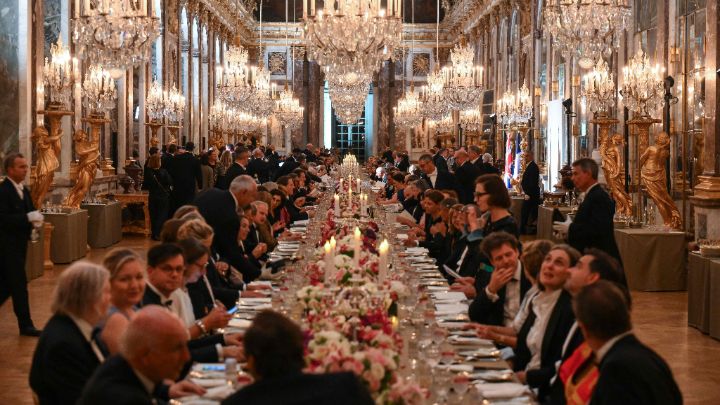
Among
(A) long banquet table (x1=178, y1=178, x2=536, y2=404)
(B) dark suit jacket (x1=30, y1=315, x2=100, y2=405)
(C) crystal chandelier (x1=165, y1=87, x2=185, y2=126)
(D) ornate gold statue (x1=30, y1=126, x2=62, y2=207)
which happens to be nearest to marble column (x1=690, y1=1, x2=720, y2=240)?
(A) long banquet table (x1=178, y1=178, x2=536, y2=404)

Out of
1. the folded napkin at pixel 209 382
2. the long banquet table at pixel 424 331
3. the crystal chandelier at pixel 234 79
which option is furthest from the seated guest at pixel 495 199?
the crystal chandelier at pixel 234 79

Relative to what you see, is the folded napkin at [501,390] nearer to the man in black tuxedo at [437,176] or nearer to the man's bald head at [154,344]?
the man's bald head at [154,344]

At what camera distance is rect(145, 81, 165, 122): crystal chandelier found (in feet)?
79.8

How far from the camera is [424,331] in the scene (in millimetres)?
5730

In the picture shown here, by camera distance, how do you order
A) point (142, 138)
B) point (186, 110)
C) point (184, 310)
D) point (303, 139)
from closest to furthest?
point (184, 310) < point (142, 138) < point (186, 110) < point (303, 139)

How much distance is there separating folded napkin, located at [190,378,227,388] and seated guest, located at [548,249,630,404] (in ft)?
5.67

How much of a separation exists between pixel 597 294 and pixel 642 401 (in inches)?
18.6

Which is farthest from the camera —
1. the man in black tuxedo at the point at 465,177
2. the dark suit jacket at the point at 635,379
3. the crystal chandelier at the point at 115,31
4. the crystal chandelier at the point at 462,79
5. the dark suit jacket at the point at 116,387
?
the crystal chandelier at the point at 462,79

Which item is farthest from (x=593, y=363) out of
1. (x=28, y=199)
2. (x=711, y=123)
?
(x=711, y=123)

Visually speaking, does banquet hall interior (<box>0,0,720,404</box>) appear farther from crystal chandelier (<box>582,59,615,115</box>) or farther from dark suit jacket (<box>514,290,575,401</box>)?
dark suit jacket (<box>514,290,575,401</box>)

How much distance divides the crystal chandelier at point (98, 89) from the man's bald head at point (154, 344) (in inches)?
630

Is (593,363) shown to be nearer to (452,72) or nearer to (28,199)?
(28,199)

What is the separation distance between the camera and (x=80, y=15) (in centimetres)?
1099

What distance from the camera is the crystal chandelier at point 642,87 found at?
14812mm
